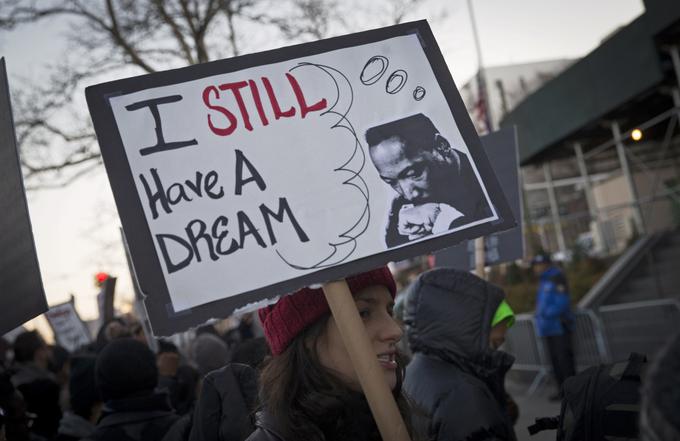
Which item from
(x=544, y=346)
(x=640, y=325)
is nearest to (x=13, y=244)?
(x=544, y=346)

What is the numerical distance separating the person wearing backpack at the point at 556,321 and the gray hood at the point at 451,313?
6.82 meters

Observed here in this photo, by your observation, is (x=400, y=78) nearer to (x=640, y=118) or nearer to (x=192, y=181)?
(x=192, y=181)

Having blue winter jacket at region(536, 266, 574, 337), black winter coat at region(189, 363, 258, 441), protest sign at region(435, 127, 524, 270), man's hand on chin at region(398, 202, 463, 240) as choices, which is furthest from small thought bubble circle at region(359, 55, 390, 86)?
blue winter jacket at region(536, 266, 574, 337)

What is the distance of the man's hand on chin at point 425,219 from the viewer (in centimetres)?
217

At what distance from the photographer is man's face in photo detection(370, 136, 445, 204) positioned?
7.28 ft

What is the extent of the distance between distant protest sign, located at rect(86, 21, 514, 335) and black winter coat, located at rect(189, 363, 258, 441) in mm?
1105

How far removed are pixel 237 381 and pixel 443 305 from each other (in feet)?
3.19

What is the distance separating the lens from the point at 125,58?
1492cm

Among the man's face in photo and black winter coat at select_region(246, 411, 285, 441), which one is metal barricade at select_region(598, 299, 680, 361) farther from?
black winter coat at select_region(246, 411, 285, 441)

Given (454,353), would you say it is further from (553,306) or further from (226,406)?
(553,306)

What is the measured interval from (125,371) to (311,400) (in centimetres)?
185

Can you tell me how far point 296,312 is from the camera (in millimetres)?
2324

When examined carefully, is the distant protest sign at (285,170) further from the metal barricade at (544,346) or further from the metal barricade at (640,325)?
the metal barricade at (640,325)

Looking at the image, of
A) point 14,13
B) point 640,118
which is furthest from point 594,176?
point 14,13
